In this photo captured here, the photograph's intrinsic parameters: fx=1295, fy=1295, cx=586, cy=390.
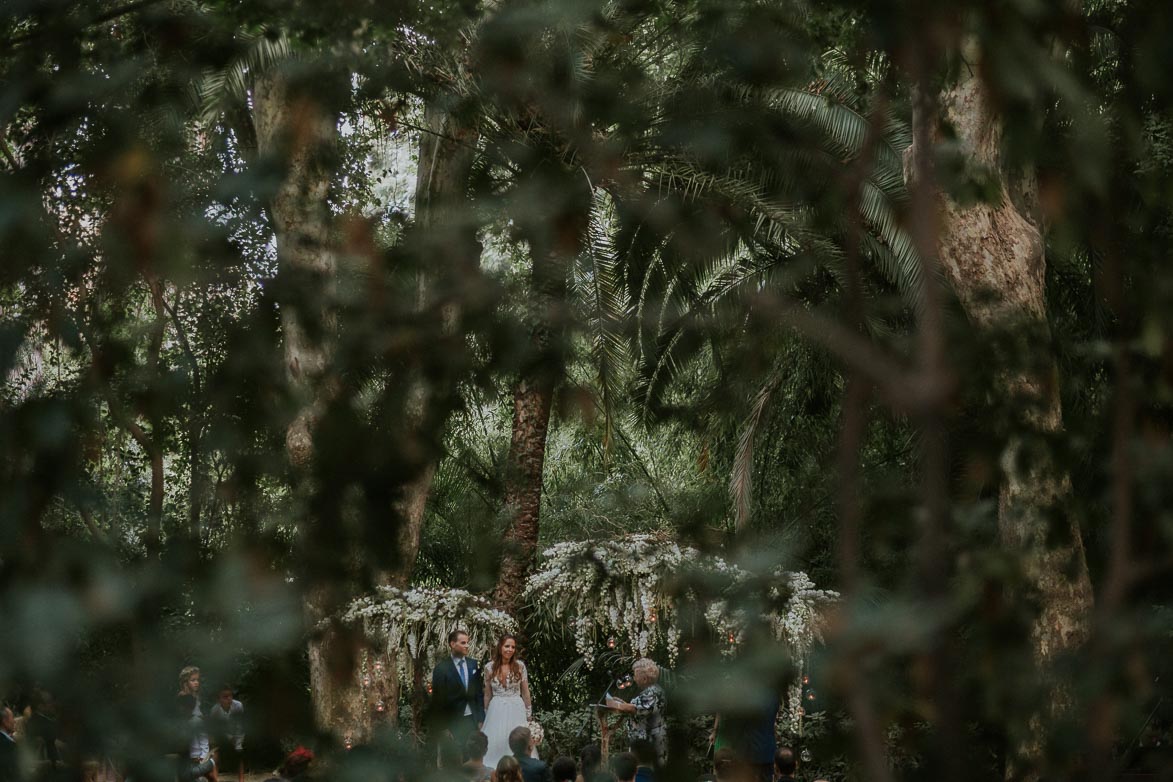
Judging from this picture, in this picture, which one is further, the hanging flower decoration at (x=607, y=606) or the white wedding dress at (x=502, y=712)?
the hanging flower decoration at (x=607, y=606)

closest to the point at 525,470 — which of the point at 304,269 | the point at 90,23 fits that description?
the point at 304,269

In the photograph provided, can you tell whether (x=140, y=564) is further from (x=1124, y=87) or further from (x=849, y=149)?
(x=849, y=149)

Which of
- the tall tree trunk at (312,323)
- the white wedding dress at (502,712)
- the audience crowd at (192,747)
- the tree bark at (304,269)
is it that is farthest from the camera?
the white wedding dress at (502,712)

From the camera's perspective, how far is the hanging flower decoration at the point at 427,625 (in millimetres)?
10852

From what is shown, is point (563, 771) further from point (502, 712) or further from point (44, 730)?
point (44, 730)

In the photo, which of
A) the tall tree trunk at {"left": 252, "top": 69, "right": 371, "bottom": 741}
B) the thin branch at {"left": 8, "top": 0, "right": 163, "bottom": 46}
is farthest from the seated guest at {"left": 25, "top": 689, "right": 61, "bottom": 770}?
the thin branch at {"left": 8, "top": 0, "right": 163, "bottom": 46}

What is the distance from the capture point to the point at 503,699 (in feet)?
29.2

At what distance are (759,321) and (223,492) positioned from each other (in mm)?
1007

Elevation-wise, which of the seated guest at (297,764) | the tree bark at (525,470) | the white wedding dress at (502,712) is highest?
the tree bark at (525,470)

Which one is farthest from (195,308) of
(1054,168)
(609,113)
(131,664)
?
(1054,168)

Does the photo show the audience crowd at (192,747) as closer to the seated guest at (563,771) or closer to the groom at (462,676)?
the groom at (462,676)

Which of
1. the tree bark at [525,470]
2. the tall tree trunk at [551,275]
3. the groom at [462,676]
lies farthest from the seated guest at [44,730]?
the tree bark at [525,470]

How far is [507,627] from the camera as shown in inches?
445

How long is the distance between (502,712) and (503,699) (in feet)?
0.31
